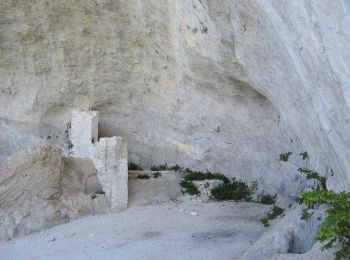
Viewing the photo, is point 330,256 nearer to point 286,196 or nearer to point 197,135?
point 286,196

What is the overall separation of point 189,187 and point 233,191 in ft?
4.32

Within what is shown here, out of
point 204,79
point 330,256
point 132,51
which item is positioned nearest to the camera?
point 330,256

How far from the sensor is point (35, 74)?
1498cm

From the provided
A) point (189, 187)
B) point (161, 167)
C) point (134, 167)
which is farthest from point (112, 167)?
point (161, 167)

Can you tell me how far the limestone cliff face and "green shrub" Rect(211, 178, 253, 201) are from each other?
420 millimetres

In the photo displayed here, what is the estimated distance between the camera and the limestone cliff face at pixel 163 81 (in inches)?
378

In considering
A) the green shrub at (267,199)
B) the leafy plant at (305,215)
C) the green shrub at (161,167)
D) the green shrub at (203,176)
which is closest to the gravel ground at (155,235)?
the green shrub at (267,199)

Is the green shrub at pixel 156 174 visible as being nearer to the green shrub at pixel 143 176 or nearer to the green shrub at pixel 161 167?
the green shrub at pixel 143 176

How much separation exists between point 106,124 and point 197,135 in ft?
10.7

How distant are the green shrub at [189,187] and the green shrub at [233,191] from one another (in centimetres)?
50

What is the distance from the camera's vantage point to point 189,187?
14.2 m

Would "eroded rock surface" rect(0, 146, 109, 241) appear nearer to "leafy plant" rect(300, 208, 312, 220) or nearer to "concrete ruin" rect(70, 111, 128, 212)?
"concrete ruin" rect(70, 111, 128, 212)

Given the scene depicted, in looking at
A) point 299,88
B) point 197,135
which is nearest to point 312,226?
point 299,88

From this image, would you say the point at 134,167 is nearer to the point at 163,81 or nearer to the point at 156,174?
the point at 156,174
